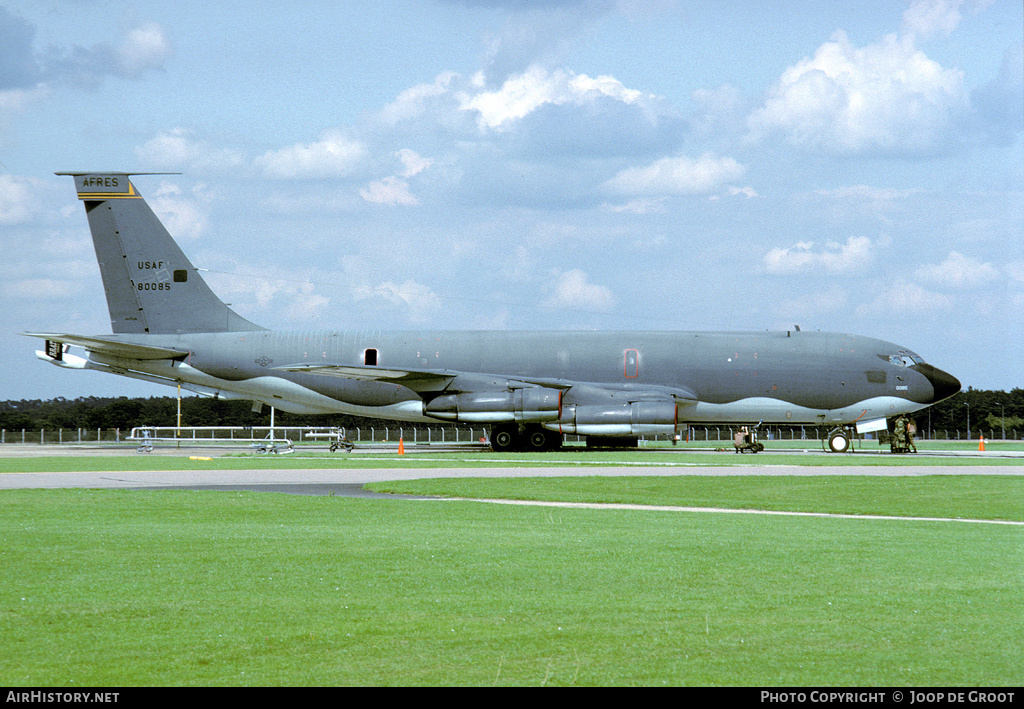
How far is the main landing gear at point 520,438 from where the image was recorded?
41094 mm

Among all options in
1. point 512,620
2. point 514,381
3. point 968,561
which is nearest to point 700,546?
point 968,561

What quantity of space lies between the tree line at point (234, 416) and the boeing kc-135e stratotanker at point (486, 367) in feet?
103

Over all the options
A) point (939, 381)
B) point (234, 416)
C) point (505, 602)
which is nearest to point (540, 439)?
point (939, 381)

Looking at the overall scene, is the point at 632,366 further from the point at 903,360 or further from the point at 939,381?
the point at 939,381

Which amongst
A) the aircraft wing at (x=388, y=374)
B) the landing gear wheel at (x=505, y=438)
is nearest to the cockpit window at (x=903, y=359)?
the landing gear wheel at (x=505, y=438)

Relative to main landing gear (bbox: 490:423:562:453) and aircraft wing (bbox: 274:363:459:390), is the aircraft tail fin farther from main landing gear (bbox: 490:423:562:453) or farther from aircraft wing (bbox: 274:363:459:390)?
main landing gear (bbox: 490:423:562:453)

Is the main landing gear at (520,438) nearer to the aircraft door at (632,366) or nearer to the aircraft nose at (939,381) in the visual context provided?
the aircraft door at (632,366)

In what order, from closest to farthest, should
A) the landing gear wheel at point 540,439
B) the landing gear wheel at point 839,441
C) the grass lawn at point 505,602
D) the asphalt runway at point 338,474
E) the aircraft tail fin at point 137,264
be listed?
1. the grass lawn at point 505,602
2. the asphalt runway at point 338,474
3. the landing gear wheel at point 540,439
4. the landing gear wheel at point 839,441
5. the aircraft tail fin at point 137,264

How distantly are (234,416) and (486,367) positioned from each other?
218 feet

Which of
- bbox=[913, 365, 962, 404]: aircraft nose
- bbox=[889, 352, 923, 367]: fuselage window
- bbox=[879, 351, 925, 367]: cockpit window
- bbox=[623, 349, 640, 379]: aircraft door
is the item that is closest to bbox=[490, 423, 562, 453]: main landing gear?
bbox=[623, 349, 640, 379]: aircraft door

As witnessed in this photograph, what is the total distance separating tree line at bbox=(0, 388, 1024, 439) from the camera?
82750mm

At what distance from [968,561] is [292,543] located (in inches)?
286

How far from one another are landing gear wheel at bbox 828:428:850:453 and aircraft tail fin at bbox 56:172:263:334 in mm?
25866
